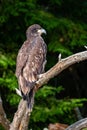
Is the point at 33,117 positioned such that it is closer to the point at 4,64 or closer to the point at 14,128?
the point at 4,64

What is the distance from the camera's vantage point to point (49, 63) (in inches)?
414

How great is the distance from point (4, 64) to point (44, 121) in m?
0.99

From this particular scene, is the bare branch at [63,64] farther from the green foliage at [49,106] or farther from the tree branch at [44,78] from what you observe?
the green foliage at [49,106]

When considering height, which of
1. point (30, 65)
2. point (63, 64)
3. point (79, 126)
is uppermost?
point (63, 64)

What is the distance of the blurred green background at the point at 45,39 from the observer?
32.7ft

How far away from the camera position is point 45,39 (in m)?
10.3

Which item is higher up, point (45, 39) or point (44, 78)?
point (44, 78)

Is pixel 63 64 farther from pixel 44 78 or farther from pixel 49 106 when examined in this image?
pixel 49 106

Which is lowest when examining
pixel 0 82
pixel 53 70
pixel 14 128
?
pixel 0 82

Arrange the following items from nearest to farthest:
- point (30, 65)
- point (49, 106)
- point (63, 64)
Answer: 1. point (63, 64)
2. point (30, 65)
3. point (49, 106)

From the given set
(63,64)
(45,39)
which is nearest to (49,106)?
(45,39)

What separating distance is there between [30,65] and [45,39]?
2.82 metres

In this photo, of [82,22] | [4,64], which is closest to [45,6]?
[82,22]

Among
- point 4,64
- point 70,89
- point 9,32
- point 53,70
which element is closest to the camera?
point 53,70
